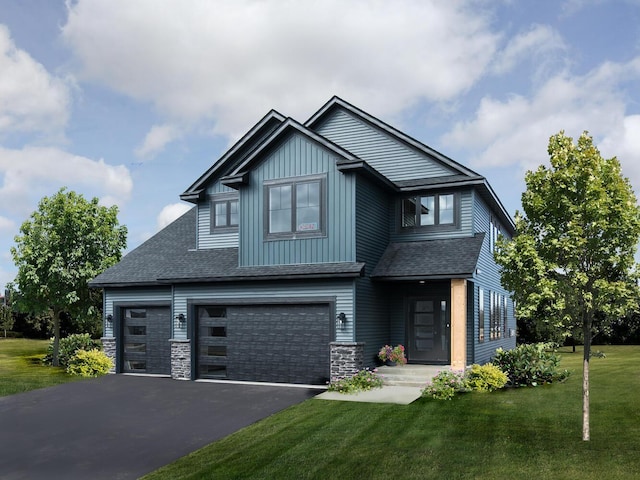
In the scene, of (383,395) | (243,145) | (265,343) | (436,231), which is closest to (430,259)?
(436,231)

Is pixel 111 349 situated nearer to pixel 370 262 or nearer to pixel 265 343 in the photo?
pixel 265 343

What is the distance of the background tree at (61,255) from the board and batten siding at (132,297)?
6950 mm

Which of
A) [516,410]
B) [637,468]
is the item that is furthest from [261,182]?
[637,468]

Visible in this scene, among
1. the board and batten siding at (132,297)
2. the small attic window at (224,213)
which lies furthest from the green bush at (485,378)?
the board and batten siding at (132,297)

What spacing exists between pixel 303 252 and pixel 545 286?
28.4ft

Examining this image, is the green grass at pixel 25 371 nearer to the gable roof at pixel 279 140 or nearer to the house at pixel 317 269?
the house at pixel 317 269

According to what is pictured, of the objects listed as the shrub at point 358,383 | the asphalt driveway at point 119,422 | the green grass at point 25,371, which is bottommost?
the green grass at point 25,371

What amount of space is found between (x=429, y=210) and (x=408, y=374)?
5788 mm

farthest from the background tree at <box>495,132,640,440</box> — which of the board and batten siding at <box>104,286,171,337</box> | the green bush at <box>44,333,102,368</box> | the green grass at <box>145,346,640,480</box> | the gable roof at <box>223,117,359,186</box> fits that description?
the green bush at <box>44,333,102,368</box>

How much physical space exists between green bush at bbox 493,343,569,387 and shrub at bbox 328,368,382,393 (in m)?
3.76

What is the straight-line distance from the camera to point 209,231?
862 inches

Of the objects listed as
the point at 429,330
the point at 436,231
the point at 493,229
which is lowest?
the point at 429,330

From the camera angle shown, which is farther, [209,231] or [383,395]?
[209,231]

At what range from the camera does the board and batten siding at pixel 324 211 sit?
17281 millimetres
